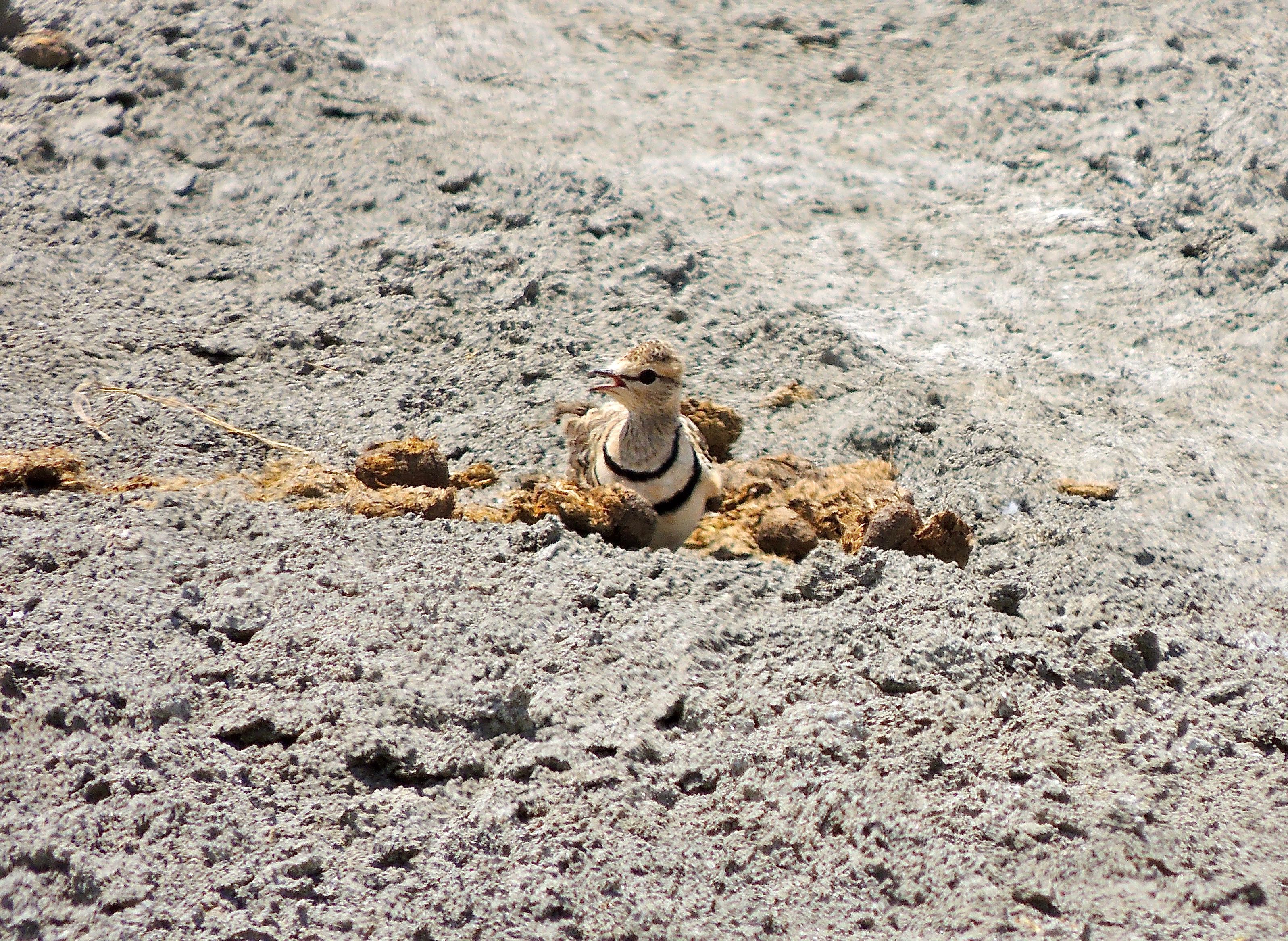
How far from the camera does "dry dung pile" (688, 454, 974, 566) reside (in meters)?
3.48

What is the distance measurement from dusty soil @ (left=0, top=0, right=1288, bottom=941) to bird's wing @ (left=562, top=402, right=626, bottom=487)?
0.09m

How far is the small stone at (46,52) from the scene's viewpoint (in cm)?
543

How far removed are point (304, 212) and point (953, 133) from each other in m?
3.36

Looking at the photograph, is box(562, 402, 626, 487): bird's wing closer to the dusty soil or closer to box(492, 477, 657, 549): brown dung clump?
the dusty soil

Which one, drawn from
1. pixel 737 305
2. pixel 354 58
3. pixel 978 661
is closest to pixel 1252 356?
pixel 737 305

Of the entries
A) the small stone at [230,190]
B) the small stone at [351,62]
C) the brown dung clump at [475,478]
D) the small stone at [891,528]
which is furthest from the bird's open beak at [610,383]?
the small stone at [351,62]

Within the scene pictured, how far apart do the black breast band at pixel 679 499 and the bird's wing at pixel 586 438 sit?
334mm

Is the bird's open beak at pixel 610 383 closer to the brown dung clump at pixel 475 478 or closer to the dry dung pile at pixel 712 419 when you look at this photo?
the dry dung pile at pixel 712 419

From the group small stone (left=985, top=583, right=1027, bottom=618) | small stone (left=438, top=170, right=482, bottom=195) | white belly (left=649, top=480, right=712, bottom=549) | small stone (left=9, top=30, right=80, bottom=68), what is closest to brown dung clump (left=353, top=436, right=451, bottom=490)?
white belly (left=649, top=480, right=712, bottom=549)

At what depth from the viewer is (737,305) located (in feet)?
15.7

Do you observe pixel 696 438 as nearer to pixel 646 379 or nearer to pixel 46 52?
pixel 646 379

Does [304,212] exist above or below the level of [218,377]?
above

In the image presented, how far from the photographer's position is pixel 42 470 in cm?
338

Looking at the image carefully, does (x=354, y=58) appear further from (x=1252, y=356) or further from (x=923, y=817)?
(x=923, y=817)
